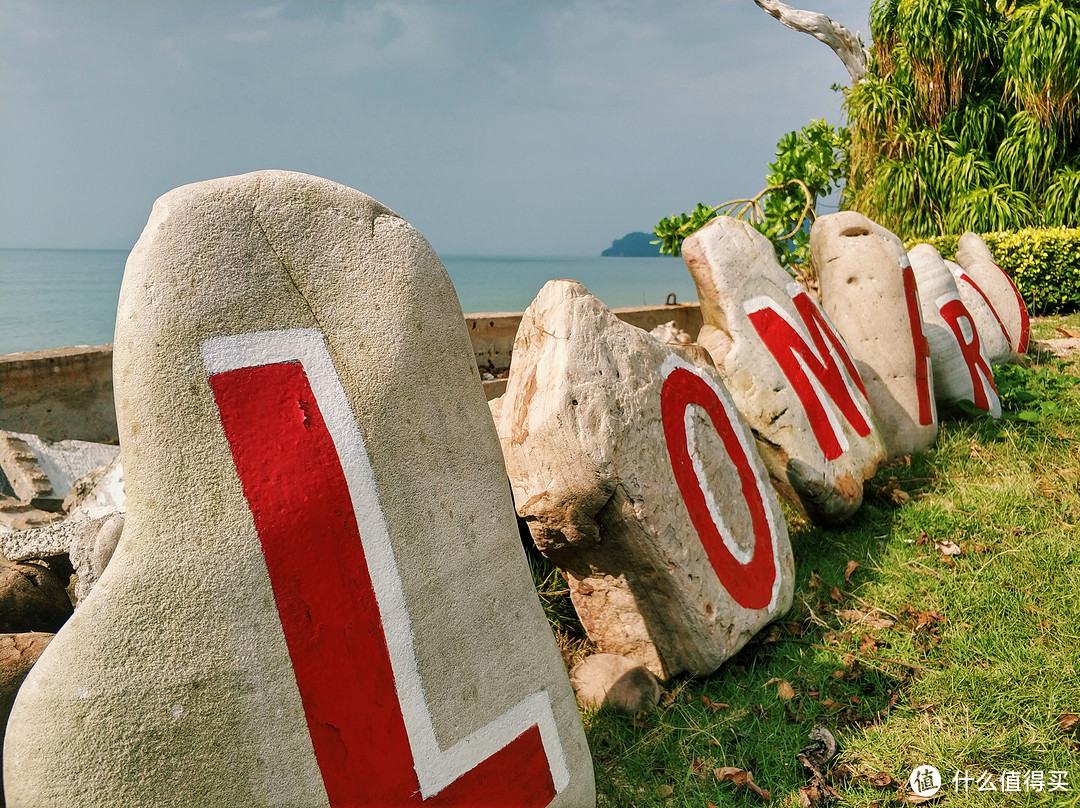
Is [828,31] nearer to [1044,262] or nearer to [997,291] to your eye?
[1044,262]

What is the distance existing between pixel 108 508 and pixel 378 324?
5.89 ft

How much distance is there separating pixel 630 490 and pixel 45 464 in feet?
9.04

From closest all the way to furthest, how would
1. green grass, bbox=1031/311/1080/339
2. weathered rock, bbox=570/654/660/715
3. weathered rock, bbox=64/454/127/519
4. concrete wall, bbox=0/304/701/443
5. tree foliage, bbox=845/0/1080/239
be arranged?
weathered rock, bbox=570/654/660/715 → weathered rock, bbox=64/454/127/519 → concrete wall, bbox=0/304/701/443 → green grass, bbox=1031/311/1080/339 → tree foliage, bbox=845/0/1080/239

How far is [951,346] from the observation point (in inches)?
196

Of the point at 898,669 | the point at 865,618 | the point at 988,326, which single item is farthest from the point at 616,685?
the point at 988,326

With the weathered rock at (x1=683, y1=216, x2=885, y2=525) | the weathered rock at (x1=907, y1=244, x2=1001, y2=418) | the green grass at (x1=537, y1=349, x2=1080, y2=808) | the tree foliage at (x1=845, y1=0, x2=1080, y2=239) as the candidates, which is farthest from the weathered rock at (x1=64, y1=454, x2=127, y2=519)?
the tree foliage at (x1=845, y1=0, x2=1080, y2=239)

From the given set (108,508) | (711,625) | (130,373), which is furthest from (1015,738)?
(108,508)

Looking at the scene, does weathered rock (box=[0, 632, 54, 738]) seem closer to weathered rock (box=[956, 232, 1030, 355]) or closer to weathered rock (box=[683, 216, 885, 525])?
weathered rock (box=[683, 216, 885, 525])

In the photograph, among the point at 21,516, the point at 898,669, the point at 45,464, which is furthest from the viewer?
the point at 45,464

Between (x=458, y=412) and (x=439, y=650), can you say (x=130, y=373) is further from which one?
(x=439, y=650)

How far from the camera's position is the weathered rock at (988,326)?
6340 mm

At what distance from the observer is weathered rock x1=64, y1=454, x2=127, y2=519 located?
3086mm

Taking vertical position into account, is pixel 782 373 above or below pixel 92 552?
below

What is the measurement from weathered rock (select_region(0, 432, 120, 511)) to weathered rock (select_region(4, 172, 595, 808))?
2.25 m
